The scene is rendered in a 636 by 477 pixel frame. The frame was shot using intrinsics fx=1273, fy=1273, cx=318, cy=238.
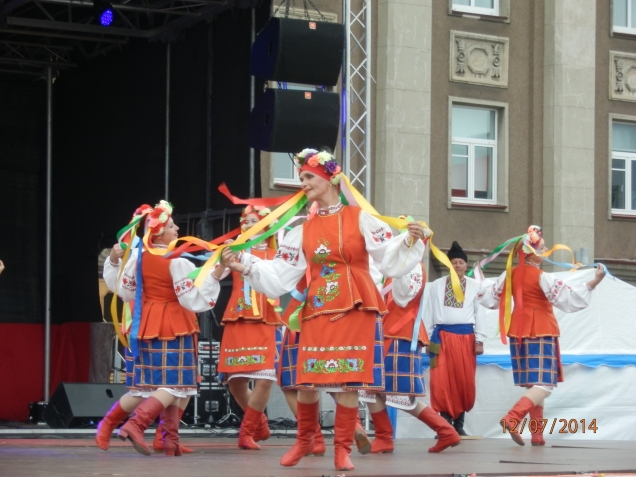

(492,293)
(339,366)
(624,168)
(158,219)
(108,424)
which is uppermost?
(624,168)

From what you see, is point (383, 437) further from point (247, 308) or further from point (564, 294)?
point (564, 294)

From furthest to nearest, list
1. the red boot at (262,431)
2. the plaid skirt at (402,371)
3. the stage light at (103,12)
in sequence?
the stage light at (103,12) < the red boot at (262,431) < the plaid skirt at (402,371)

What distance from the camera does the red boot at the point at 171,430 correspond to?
8672mm

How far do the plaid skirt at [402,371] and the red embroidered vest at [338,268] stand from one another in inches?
85.8

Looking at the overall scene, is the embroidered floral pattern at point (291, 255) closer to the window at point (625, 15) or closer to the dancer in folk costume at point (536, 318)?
the dancer in folk costume at point (536, 318)

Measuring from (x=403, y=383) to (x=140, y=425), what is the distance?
6.78 feet

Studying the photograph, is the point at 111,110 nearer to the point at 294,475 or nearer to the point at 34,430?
the point at 34,430

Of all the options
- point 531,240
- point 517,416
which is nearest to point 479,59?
point 531,240

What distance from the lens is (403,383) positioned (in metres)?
9.29

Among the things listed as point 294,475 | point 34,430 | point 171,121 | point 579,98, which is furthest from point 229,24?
point 294,475

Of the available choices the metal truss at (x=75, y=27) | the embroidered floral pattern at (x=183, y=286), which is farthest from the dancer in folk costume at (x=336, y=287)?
the metal truss at (x=75, y=27)

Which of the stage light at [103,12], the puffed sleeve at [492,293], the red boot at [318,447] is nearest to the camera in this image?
the red boot at [318,447]

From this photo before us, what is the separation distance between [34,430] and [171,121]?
4.15 meters

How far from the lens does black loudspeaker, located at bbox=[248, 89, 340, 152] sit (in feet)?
37.0
